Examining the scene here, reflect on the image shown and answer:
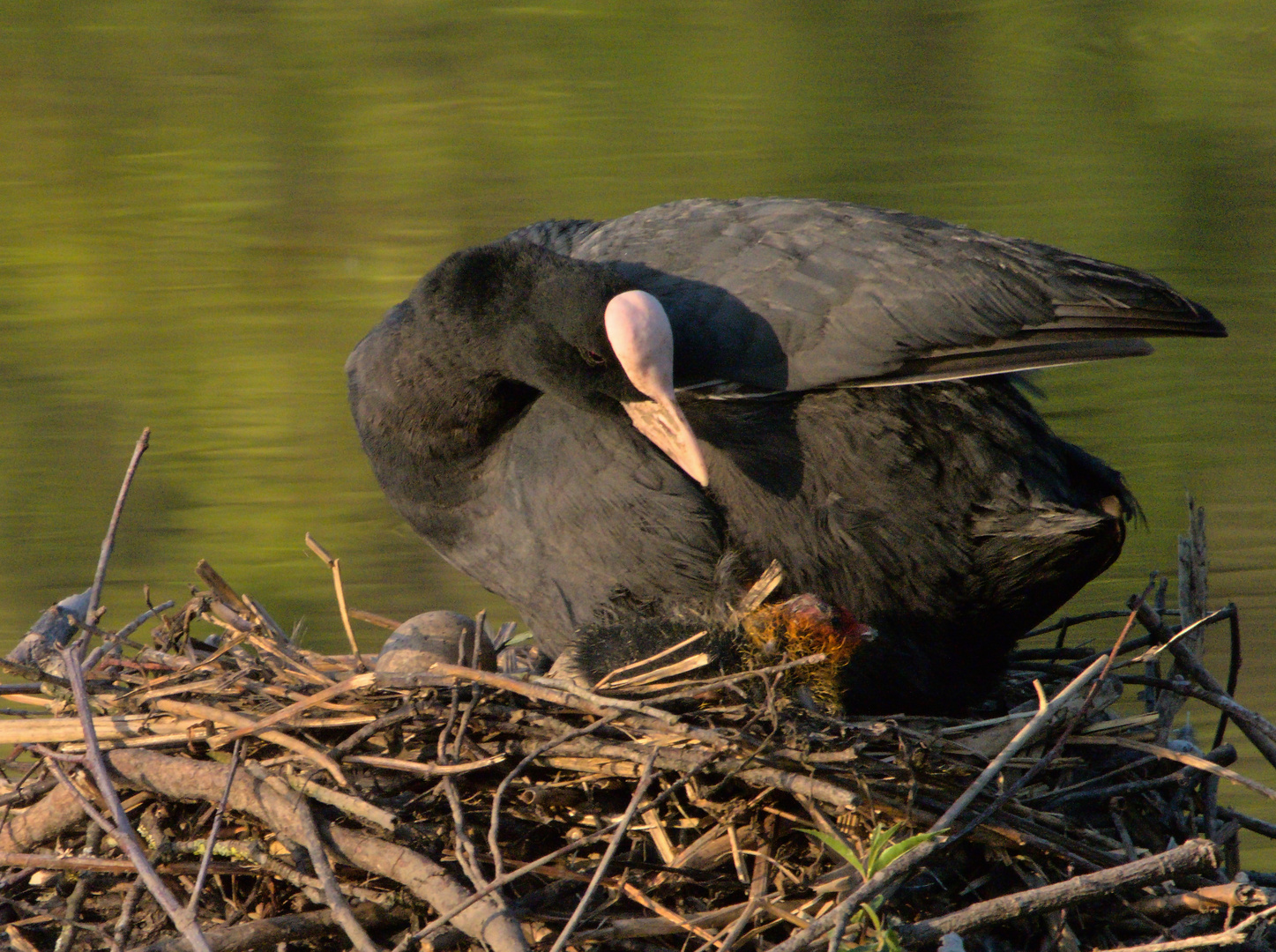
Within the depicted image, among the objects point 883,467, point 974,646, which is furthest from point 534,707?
point 974,646

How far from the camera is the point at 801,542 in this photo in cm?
269

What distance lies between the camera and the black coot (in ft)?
8.48

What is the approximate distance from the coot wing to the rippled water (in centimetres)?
150

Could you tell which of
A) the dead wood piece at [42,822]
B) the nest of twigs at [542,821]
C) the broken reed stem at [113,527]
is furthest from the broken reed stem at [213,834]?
the broken reed stem at [113,527]

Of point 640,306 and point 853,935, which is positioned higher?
point 640,306

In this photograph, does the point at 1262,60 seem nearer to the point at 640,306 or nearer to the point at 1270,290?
the point at 1270,290

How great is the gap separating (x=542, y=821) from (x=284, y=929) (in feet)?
1.16

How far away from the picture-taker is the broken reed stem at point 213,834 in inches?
79.6

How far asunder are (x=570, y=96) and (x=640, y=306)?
3014mm

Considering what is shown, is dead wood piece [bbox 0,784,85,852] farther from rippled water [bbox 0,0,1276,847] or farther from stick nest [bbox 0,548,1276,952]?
rippled water [bbox 0,0,1276,847]

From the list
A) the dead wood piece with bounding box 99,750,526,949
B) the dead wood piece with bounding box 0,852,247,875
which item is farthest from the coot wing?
the dead wood piece with bounding box 0,852,247,875

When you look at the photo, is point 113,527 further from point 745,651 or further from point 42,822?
point 745,651

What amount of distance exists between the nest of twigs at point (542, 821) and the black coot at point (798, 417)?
11.6 inches

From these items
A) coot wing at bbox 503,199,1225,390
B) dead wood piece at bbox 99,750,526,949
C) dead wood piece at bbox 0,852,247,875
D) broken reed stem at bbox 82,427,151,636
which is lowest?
dead wood piece at bbox 0,852,247,875
